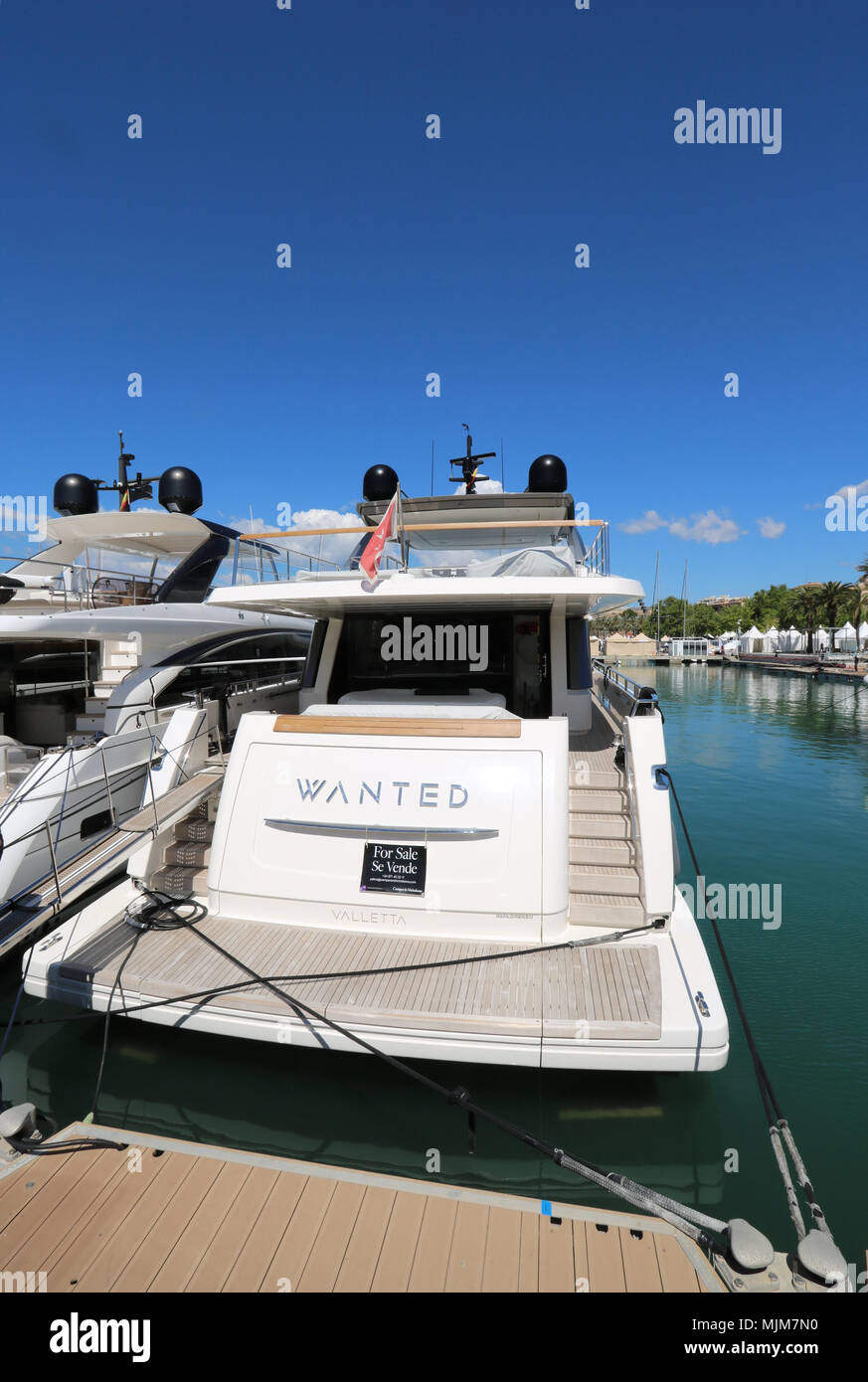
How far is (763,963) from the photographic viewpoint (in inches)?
247

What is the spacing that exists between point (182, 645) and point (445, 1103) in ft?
26.3

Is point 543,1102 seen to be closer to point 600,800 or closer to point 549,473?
point 600,800

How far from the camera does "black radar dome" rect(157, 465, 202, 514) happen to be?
46.0ft

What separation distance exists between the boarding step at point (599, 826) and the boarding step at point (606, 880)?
1.03 feet

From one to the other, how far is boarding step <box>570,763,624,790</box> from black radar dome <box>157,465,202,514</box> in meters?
11.4

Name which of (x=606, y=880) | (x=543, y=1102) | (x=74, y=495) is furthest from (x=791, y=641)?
(x=543, y=1102)

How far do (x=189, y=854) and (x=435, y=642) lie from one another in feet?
11.1

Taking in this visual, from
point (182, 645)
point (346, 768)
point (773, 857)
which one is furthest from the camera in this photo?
point (182, 645)

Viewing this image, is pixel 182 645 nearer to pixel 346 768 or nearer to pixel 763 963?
pixel 346 768

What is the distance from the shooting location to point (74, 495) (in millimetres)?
13602

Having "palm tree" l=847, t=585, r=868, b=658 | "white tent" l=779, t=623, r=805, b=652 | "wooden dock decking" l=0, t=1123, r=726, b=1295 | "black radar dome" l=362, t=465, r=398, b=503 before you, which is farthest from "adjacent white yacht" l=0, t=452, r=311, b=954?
"white tent" l=779, t=623, r=805, b=652
